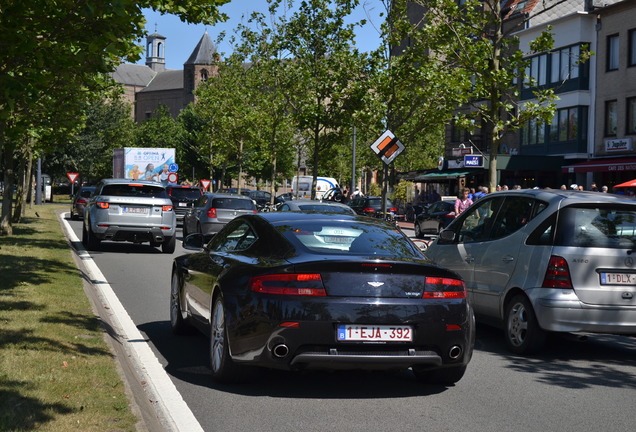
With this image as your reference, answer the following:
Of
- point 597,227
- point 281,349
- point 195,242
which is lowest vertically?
point 281,349

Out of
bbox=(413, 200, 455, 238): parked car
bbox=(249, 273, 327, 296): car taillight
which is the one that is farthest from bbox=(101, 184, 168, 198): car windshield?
bbox=(249, 273, 327, 296): car taillight

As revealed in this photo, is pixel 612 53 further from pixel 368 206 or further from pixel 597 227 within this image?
pixel 597 227

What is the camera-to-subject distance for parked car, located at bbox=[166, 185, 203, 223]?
34.0 meters

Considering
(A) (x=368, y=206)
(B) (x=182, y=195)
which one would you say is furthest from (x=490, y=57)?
(A) (x=368, y=206)

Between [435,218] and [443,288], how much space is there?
90.3 feet

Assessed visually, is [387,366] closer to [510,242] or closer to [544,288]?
[544,288]

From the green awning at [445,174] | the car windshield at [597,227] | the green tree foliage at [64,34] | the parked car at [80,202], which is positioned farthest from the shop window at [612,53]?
the car windshield at [597,227]

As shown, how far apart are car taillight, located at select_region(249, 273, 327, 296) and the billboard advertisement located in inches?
1704

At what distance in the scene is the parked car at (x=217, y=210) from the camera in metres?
25.9

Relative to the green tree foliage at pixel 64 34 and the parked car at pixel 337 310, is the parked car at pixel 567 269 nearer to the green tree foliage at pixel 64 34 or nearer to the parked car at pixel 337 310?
the parked car at pixel 337 310

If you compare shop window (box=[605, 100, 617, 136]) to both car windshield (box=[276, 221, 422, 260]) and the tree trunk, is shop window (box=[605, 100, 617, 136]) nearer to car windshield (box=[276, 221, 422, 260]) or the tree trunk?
the tree trunk

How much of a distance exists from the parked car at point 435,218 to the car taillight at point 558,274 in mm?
24755

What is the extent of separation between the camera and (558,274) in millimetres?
8320

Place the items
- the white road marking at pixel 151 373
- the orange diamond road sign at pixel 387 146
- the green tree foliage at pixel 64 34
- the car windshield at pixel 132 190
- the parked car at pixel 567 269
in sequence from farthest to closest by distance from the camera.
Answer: the car windshield at pixel 132 190
the orange diamond road sign at pixel 387 146
the green tree foliage at pixel 64 34
the parked car at pixel 567 269
the white road marking at pixel 151 373
